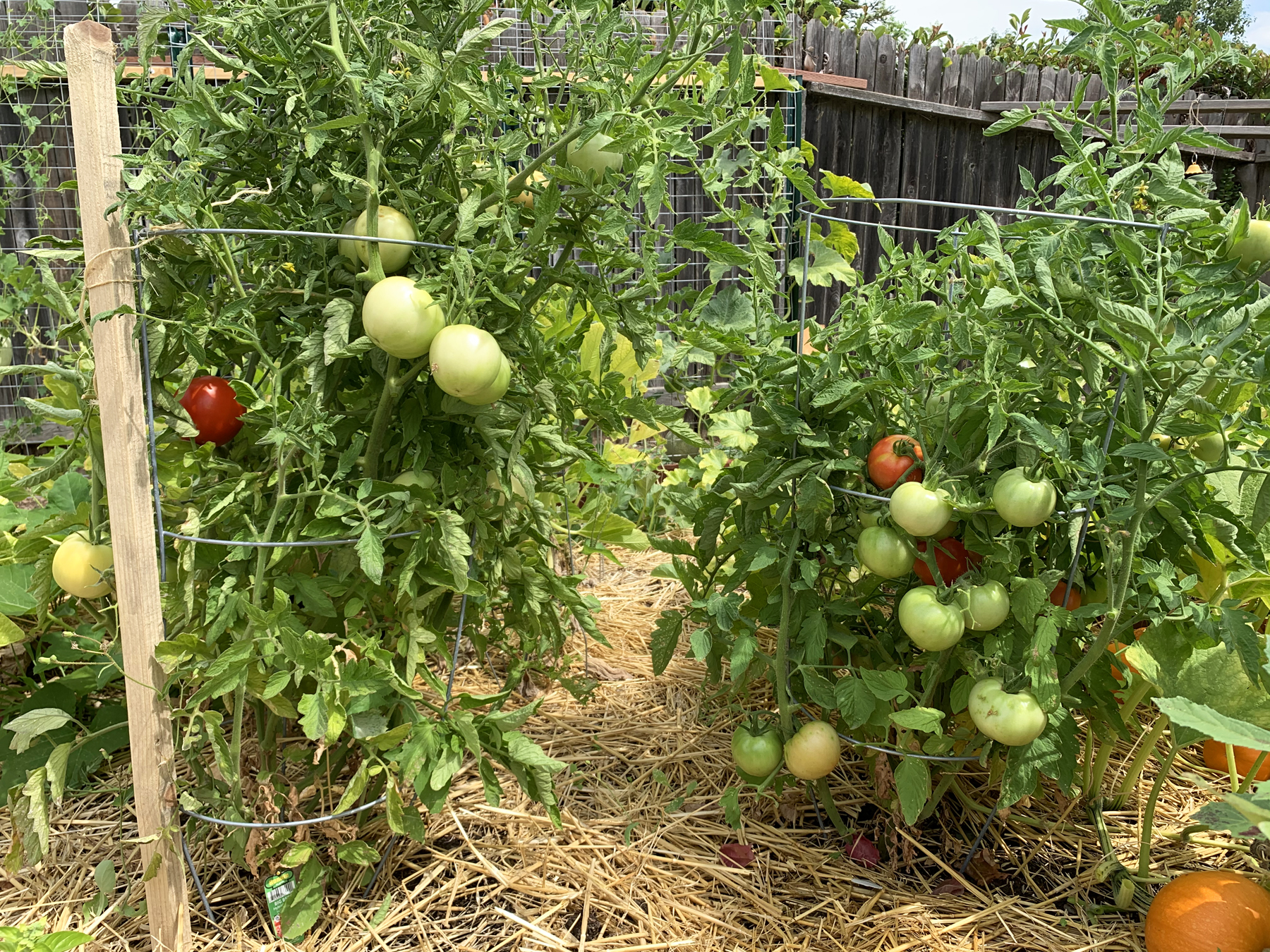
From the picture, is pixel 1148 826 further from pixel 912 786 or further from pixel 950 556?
pixel 950 556

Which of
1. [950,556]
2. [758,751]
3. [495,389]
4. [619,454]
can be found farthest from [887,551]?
[619,454]

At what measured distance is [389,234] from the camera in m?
1.26

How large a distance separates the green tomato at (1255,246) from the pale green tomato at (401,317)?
116 cm

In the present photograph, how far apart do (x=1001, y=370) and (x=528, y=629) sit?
98cm

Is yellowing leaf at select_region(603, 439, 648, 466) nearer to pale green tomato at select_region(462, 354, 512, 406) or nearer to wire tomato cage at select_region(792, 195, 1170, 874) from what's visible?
wire tomato cage at select_region(792, 195, 1170, 874)

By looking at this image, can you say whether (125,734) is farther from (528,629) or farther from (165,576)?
(528,629)

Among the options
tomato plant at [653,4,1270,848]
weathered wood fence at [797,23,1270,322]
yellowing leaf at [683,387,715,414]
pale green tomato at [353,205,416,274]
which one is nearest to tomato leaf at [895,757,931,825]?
tomato plant at [653,4,1270,848]

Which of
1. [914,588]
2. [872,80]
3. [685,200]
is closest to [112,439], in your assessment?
[914,588]

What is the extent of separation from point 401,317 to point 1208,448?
1.33 meters

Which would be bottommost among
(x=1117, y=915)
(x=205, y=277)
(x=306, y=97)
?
(x=1117, y=915)

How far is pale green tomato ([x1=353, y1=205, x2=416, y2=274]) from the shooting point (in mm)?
1260

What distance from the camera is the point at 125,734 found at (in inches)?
72.1

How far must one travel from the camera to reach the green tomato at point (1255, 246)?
1.31m

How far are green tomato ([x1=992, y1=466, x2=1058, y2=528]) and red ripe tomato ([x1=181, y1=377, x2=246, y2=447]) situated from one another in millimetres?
1165
